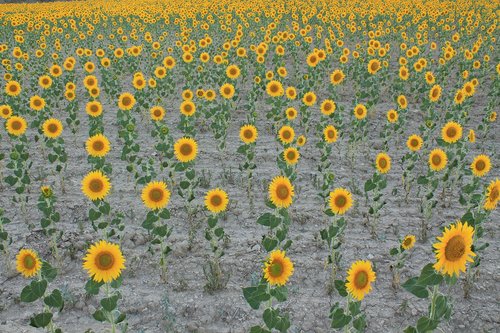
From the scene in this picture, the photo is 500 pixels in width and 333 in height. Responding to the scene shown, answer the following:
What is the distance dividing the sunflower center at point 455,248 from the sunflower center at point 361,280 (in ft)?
2.56

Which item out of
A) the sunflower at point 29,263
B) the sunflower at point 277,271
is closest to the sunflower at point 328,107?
the sunflower at point 277,271

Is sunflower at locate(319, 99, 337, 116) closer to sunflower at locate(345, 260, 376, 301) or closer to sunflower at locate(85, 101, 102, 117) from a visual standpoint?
sunflower at locate(85, 101, 102, 117)

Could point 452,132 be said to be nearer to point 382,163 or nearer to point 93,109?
point 382,163

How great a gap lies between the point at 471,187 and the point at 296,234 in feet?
7.50

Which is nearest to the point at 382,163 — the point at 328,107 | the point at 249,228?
the point at 249,228

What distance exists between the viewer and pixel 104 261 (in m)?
3.73

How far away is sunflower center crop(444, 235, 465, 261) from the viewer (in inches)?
114

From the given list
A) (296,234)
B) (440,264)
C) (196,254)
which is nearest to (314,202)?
(296,234)

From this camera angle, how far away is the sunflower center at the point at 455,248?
9.46 feet

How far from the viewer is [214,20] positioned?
21.1m

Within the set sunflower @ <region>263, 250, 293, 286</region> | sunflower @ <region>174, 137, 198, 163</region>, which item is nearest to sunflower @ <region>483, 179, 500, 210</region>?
sunflower @ <region>263, 250, 293, 286</region>

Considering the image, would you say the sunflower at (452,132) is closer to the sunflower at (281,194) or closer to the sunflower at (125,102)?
the sunflower at (281,194)

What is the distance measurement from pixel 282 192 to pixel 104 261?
78.8 inches

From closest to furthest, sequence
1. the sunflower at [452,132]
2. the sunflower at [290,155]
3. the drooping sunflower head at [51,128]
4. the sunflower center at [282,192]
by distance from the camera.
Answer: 1. the sunflower center at [282,192]
2. the sunflower at [290,155]
3. the sunflower at [452,132]
4. the drooping sunflower head at [51,128]
